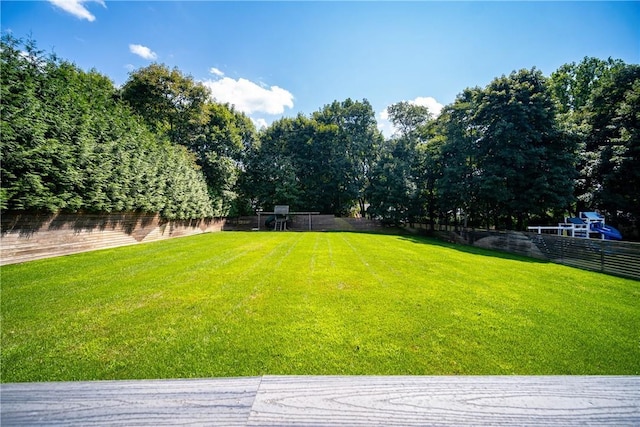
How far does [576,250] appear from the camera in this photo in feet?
25.8

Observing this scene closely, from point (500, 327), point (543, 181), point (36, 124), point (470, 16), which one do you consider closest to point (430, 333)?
point (500, 327)

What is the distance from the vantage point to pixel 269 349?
2.41 meters

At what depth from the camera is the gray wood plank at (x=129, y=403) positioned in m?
1.07

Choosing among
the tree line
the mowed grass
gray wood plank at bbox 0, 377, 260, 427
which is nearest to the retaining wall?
the tree line

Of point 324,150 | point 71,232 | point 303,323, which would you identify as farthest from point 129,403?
point 324,150

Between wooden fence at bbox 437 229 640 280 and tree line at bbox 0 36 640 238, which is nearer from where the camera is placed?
wooden fence at bbox 437 229 640 280

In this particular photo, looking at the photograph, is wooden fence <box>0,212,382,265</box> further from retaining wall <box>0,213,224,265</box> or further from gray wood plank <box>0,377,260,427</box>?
gray wood plank <box>0,377,260,427</box>

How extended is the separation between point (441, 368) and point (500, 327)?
1.44 m

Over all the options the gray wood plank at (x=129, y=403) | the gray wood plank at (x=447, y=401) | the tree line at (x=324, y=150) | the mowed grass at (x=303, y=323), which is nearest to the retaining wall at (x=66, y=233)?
the tree line at (x=324, y=150)

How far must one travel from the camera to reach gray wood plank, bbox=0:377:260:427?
1.07 meters

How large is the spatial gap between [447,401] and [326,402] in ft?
1.96

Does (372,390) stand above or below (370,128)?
below

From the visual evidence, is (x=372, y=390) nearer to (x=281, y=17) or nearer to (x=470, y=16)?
(x=470, y=16)

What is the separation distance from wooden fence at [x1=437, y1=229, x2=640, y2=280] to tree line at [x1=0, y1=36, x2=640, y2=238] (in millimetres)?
2549
